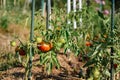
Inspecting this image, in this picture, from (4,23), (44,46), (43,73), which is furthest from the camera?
(4,23)

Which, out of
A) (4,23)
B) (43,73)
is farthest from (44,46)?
(4,23)

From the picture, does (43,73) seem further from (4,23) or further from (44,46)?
(4,23)

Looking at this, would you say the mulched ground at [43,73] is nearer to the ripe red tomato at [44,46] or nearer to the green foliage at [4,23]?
the ripe red tomato at [44,46]

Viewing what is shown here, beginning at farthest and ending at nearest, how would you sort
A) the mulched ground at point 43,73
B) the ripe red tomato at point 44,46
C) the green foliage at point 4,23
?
the green foliage at point 4,23 → the mulched ground at point 43,73 → the ripe red tomato at point 44,46

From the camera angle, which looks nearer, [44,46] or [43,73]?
[44,46]

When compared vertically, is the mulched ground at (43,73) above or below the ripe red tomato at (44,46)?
below

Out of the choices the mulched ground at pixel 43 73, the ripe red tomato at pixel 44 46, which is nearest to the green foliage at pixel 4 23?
the mulched ground at pixel 43 73

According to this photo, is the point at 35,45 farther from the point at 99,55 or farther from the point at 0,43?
the point at 0,43

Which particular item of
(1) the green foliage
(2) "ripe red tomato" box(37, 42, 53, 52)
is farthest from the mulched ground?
(1) the green foliage

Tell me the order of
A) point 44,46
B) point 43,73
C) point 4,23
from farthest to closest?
1. point 4,23
2. point 43,73
3. point 44,46

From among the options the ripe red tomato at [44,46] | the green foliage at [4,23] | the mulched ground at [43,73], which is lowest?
the mulched ground at [43,73]

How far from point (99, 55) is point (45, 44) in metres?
0.56

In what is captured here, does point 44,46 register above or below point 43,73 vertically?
above

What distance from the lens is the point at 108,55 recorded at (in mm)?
3781
